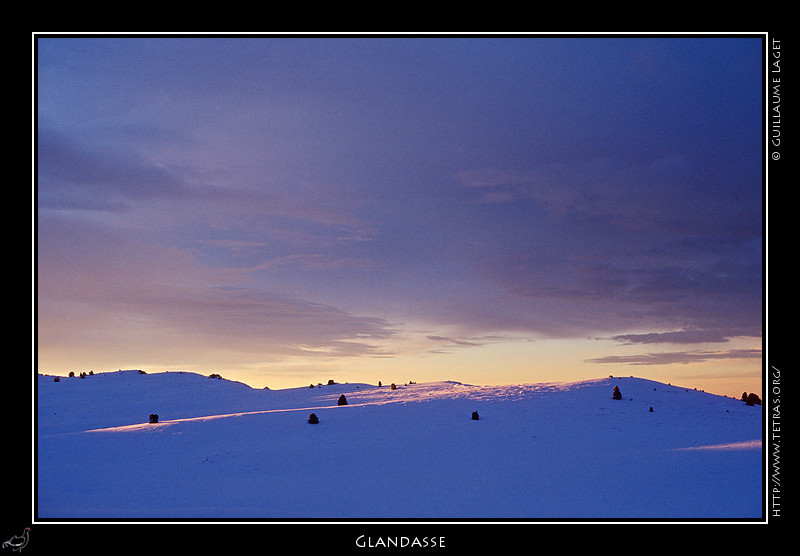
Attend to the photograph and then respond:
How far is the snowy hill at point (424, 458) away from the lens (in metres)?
9.63

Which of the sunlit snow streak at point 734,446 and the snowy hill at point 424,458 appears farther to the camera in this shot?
the sunlit snow streak at point 734,446

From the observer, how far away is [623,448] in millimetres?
13609
